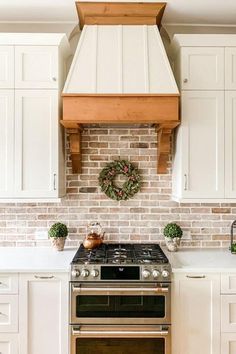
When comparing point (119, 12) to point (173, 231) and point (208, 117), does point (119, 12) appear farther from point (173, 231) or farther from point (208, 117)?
point (173, 231)

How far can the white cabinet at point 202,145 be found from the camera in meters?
2.84

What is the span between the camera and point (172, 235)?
302 centimetres

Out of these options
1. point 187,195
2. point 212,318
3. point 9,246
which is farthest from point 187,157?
point 9,246

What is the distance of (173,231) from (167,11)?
73.3 inches

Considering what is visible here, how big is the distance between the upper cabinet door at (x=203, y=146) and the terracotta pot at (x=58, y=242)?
112cm

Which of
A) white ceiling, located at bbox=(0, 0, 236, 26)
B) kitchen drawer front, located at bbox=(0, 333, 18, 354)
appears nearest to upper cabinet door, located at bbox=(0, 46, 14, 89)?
white ceiling, located at bbox=(0, 0, 236, 26)

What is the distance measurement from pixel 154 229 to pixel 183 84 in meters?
1.31

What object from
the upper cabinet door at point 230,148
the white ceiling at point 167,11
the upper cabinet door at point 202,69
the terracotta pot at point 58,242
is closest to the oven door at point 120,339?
the terracotta pot at point 58,242

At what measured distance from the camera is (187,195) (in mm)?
2852

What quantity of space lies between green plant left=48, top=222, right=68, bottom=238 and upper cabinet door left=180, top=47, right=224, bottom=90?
1.56 meters

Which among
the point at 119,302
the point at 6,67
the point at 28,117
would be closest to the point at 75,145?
the point at 28,117

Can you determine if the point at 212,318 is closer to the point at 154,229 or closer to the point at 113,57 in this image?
the point at 154,229

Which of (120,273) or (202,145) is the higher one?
(202,145)

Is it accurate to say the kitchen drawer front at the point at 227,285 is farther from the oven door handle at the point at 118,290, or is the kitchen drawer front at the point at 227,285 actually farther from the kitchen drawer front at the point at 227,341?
the oven door handle at the point at 118,290
